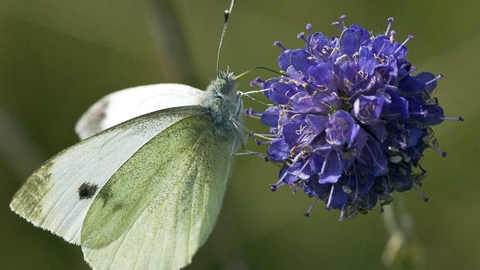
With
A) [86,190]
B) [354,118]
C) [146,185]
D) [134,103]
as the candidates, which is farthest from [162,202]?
[354,118]

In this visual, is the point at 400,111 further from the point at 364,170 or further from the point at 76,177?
the point at 76,177

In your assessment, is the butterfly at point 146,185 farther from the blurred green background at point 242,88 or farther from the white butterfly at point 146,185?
the blurred green background at point 242,88

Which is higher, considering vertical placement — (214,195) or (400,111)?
(400,111)

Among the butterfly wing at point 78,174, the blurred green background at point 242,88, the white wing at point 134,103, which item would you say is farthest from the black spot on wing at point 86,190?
the blurred green background at point 242,88

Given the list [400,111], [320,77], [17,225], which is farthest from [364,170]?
[17,225]

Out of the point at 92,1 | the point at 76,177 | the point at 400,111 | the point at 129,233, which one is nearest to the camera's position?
the point at 400,111

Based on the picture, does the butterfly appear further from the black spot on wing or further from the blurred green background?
the blurred green background

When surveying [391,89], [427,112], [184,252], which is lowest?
[184,252]
